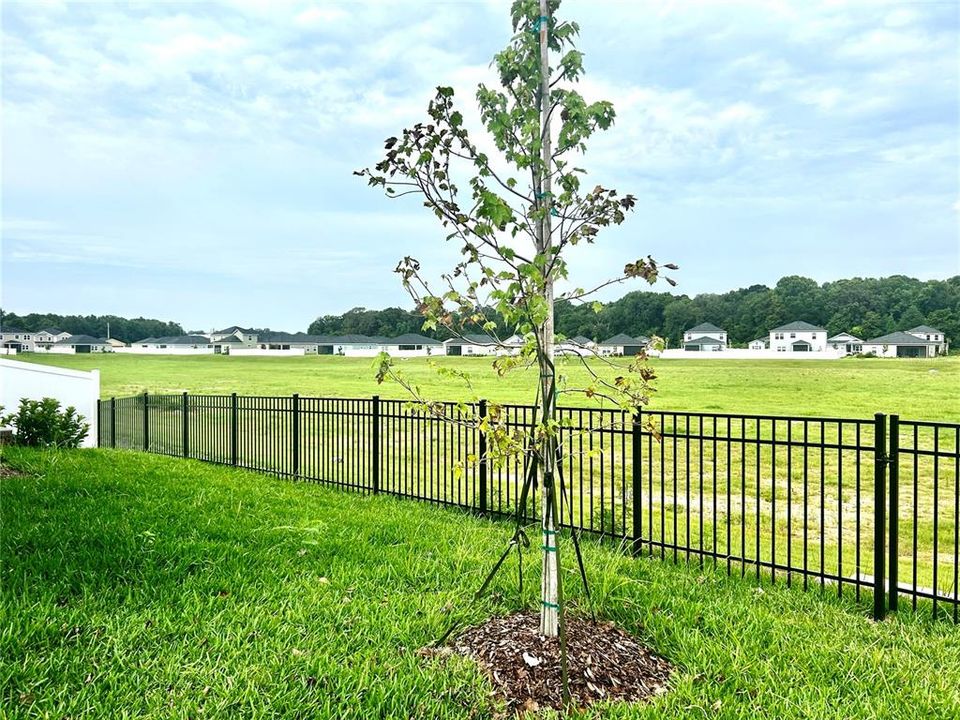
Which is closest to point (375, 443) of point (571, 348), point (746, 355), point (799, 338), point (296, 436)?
point (296, 436)

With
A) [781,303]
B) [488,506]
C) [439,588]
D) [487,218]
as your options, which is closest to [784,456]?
[488,506]

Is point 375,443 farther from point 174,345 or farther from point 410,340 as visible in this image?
point 174,345

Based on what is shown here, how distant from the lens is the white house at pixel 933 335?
150ft

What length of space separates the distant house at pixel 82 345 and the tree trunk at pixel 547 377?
225 ft

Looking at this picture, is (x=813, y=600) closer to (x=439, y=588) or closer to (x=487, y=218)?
(x=439, y=588)

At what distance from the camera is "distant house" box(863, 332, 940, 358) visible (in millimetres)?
53366

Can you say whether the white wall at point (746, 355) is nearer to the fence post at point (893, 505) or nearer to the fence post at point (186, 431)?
the fence post at point (186, 431)

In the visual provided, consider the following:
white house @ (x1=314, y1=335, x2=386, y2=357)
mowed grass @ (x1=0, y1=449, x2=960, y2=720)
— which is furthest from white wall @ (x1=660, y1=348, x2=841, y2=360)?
mowed grass @ (x1=0, y1=449, x2=960, y2=720)

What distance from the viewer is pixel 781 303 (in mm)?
47031

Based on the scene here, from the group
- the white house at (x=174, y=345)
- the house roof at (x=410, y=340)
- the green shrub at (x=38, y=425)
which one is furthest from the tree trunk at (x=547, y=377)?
the white house at (x=174, y=345)

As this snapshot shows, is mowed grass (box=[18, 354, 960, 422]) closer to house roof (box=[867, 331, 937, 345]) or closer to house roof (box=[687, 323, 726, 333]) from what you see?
house roof (box=[867, 331, 937, 345])

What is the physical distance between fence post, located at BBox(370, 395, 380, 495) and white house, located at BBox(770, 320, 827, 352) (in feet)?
195

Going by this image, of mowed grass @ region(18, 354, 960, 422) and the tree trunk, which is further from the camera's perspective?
mowed grass @ region(18, 354, 960, 422)

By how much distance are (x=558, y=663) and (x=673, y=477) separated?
11.2ft
